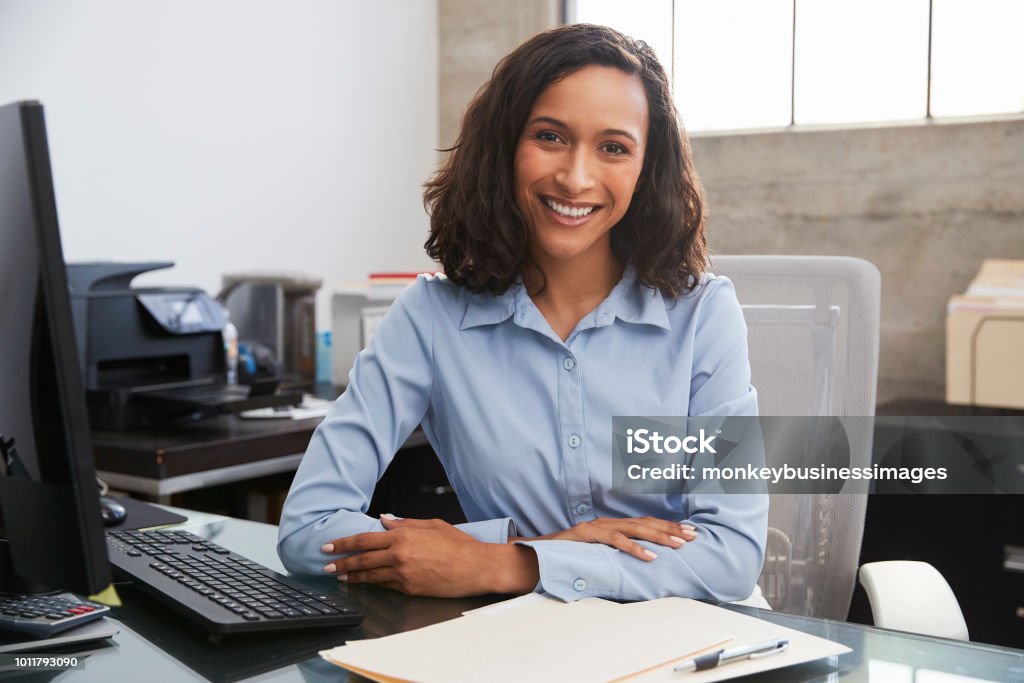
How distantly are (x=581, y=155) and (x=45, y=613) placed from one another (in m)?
0.86

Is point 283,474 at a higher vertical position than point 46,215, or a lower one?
lower

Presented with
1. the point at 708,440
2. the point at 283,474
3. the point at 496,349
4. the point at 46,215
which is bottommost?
the point at 283,474

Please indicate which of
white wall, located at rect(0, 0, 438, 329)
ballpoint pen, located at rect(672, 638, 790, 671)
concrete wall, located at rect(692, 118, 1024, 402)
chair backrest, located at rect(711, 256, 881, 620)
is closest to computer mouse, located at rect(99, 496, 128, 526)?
ballpoint pen, located at rect(672, 638, 790, 671)

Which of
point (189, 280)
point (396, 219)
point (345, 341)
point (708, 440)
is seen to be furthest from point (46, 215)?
point (396, 219)

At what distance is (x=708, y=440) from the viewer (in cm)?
135

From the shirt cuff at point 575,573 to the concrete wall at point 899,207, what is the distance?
3.28m

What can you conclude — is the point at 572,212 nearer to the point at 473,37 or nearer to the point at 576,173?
the point at 576,173

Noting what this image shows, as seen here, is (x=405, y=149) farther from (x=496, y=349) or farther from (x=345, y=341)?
(x=496, y=349)

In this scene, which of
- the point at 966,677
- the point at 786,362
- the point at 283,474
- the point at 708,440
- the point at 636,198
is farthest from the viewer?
the point at 283,474

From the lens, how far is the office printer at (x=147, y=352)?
2350 millimetres

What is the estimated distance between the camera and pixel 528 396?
1388mm

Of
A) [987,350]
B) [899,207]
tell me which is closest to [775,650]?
[987,350]

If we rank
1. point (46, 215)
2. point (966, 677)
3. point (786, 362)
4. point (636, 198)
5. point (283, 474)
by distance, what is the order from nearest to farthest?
point (46, 215)
point (966, 677)
point (636, 198)
point (786, 362)
point (283, 474)

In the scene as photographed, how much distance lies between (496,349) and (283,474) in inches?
63.3
